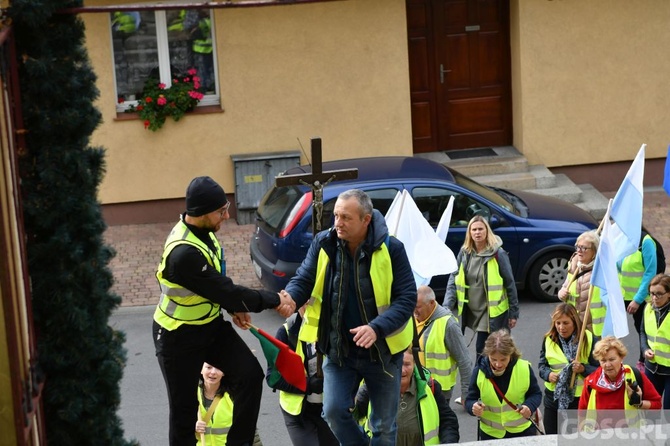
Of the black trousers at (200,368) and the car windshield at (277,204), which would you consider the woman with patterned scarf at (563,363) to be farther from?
the car windshield at (277,204)

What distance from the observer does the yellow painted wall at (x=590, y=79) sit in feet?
58.1

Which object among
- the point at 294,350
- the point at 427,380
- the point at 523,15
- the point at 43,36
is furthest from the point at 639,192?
the point at 523,15

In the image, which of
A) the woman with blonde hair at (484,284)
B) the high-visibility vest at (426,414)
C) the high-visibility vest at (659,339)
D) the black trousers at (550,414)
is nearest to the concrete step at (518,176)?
the woman with blonde hair at (484,284)

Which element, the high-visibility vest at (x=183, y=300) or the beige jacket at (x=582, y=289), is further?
the beige jacket at (x=582, y=289)

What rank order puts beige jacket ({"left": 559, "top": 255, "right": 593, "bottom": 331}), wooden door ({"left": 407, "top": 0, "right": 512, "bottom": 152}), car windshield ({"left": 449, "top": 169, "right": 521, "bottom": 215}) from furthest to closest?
wooden door ({"left": 407, "top": 0, "right": 512, "bottom": 152}) → car windshield ({"left": 449, "top": 169, "right": 521, "bottom": 215}) → beige jacket ({"left": 559, "top": 255, "right": 593, "bottom": 331})

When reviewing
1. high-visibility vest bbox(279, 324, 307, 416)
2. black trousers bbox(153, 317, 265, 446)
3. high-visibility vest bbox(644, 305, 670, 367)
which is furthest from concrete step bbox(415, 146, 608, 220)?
black trousers bbox(153, 317, 265, 446)

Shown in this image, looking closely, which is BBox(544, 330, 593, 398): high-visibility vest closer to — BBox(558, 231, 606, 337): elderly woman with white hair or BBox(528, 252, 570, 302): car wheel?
BBox(558, 231, 606, 337): elderly woman with white hair

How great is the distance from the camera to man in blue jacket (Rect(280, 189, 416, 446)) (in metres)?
6.55

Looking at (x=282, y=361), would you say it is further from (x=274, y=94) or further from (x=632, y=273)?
(x=274, y=94)

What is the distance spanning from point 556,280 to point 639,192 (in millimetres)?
3991

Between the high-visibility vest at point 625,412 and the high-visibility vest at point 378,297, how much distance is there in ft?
6.30

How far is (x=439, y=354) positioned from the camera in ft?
29.8

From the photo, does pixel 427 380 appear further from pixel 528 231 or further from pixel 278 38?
pixel 278 38

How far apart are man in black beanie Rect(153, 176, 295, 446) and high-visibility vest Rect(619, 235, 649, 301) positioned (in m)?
5.13
